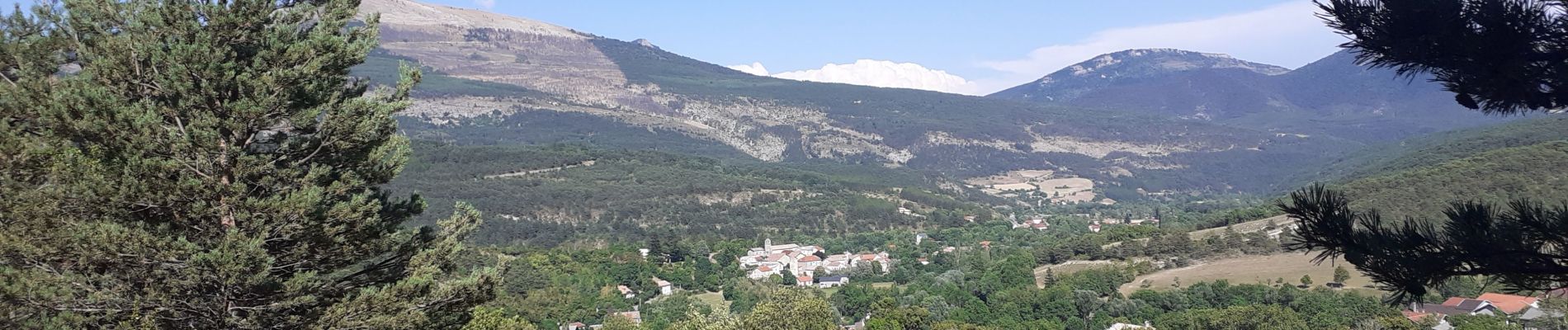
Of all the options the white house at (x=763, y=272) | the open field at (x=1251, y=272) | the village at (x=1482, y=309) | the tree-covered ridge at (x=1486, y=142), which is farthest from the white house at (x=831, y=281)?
the tree-covered ridge at (x=1486, y=142)

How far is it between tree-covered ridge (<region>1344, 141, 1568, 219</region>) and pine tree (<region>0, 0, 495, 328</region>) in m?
44.1

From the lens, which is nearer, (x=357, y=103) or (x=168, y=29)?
(x=168, y=29)

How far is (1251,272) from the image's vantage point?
133 feet

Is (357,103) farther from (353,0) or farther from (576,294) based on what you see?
(576,294)

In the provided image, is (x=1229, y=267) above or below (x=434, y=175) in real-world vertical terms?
above

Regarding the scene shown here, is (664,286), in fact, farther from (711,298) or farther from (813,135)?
(813,135)

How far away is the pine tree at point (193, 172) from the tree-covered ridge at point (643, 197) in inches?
2286

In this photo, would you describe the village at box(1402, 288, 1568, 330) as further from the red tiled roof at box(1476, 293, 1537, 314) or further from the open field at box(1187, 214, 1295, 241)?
Result: the open field at box(1187, 214, 1295, 241)

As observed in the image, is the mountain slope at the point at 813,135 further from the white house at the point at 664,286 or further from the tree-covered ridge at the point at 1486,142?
the white house at the point at 664,286

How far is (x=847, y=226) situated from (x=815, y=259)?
21.2 m

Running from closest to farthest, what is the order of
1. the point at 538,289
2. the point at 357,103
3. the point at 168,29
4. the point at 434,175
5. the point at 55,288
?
the point at 55,288, the point at 168,29, the point at 357,103, the point at 538,289, the point at 434,175

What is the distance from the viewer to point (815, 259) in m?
60.2

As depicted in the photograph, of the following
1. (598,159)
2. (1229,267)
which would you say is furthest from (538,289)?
(598,159)

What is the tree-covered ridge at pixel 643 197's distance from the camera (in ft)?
236
